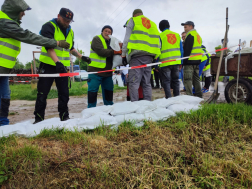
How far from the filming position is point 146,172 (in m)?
1.41

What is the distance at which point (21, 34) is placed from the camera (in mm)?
2324

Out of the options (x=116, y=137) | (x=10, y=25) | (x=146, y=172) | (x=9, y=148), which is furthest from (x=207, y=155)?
(x=10, y=25)

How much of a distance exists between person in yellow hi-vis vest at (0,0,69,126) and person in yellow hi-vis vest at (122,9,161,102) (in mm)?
1337

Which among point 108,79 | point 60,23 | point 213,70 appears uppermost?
point 60,23

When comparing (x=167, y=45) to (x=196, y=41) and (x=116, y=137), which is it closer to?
(x=196, y=41)

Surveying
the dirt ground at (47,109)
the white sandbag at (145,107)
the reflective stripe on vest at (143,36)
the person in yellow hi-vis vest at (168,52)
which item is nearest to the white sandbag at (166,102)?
the white sandbag at (145,107)

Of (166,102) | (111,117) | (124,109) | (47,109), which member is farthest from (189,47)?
(47,109)

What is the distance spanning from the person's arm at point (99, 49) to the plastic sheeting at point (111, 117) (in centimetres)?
126

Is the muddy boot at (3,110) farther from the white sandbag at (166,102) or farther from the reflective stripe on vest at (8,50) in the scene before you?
the white sandbag at (166,102)

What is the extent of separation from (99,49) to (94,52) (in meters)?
0.18

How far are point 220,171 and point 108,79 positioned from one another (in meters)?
2.73

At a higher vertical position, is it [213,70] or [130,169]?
[213,70]

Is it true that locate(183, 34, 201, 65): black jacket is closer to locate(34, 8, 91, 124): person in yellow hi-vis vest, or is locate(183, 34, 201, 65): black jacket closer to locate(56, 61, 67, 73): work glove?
locate(34, 8, 91, 124): person in yellow hi-vis vest

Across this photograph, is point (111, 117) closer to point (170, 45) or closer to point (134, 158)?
point (134, 158)
